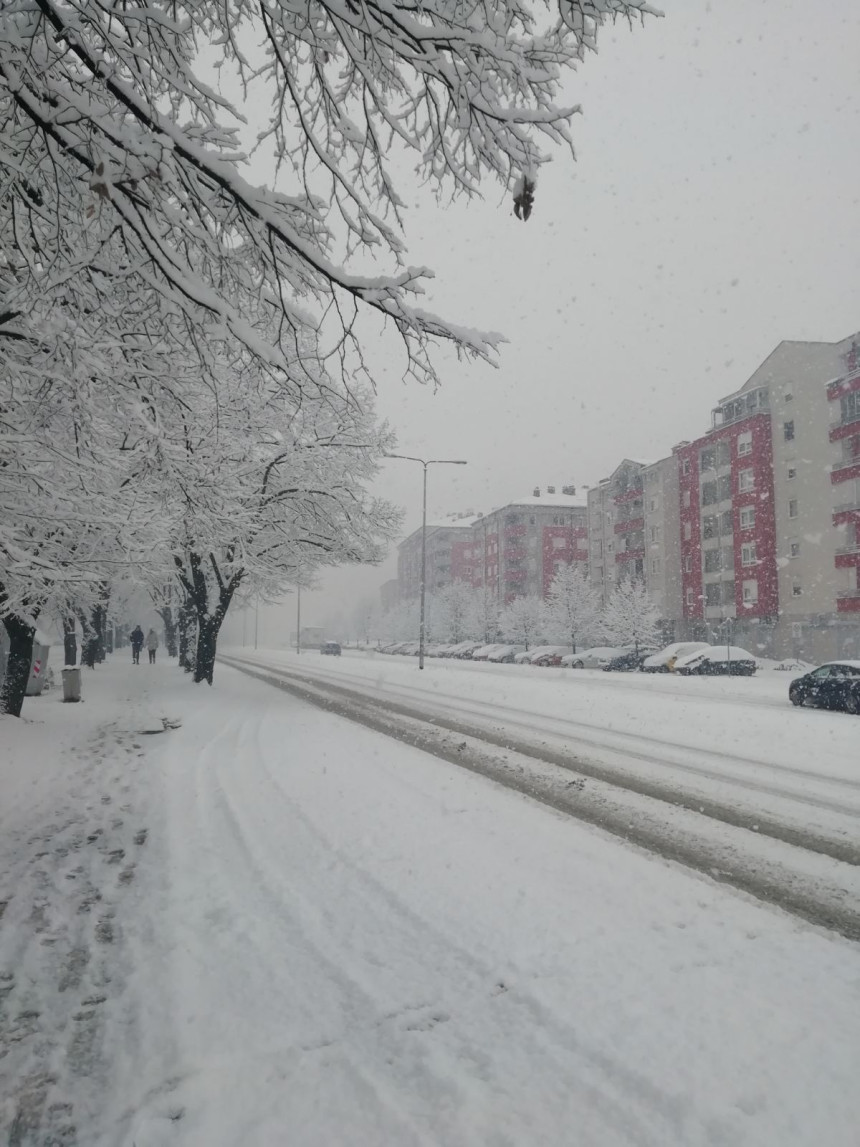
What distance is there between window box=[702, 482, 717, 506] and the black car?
35.3m

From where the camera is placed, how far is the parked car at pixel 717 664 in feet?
105

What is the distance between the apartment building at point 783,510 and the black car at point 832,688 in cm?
2409

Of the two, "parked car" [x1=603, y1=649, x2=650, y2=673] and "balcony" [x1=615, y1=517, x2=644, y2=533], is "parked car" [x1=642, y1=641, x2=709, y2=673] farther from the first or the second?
"balcony" [x1=615, y1=517, x2=644, y2=533]

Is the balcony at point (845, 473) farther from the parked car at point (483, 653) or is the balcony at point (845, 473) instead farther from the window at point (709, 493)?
the parked car at point (483, 653)

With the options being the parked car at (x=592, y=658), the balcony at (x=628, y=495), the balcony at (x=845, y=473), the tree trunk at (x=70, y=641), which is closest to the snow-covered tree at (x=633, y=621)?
the parked car at (x=592, y=658)

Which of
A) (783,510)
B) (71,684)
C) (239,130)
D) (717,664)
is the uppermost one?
(783,510)

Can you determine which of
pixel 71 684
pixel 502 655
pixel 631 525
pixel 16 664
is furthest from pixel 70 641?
pixel 631 525

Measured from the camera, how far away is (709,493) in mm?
50031

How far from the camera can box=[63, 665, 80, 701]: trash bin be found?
14.4m

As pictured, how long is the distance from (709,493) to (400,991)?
52440 mm

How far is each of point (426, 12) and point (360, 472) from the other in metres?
15.2

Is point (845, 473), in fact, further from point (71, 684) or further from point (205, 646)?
point (71, 684)

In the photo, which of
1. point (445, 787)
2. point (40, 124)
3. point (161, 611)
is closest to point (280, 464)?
point (445, 787)

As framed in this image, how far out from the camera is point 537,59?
3.72 metres
